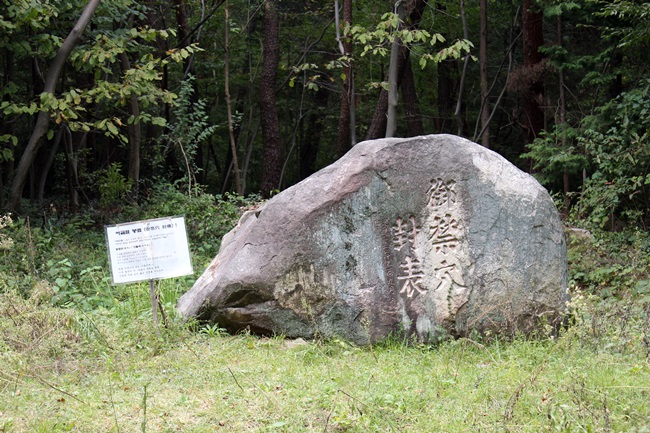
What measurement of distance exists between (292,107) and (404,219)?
16.2 meters

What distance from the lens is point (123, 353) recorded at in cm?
555

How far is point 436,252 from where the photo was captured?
607 centimetres

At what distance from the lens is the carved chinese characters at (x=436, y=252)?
235 inches

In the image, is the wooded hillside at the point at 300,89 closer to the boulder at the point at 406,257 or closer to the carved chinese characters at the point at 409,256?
the boulder at the point at 406,257

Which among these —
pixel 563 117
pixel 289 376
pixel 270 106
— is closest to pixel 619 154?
pixel 563 117

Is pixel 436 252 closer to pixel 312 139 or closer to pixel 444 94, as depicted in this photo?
pixel 444 94

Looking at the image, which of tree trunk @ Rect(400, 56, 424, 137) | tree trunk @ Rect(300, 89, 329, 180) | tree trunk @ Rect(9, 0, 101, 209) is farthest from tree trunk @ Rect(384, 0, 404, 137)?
tree trunk @ Rect(300, 89, 329, 180)

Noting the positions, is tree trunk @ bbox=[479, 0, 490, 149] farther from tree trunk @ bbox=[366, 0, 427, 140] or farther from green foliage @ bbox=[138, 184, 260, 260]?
green foliage @ bbox=[138, 184, 260, 260]

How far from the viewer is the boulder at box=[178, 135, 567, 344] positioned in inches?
235

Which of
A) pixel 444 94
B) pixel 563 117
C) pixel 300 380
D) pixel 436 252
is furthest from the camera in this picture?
pixel 444 94

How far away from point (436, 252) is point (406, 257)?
28cm

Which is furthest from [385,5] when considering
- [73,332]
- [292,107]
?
[73,332]

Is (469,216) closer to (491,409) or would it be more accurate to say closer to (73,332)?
(491,409)

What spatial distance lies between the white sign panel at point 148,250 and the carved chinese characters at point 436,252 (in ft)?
6.40
